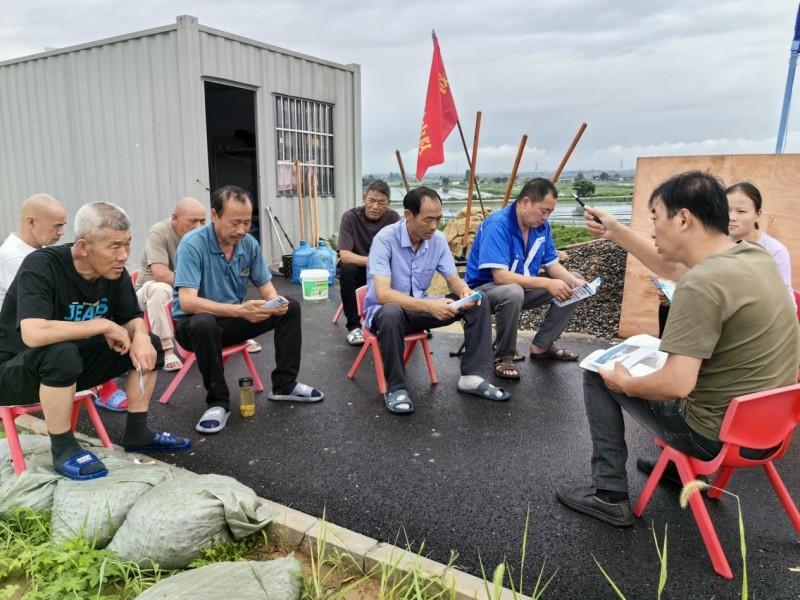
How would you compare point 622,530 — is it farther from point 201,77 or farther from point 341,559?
point 201,77

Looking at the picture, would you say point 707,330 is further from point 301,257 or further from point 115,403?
point 301,257

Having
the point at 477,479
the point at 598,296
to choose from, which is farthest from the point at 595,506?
the point at 598,296

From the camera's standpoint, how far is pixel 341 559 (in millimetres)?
2006

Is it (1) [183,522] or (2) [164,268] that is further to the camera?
(2) [164,268]

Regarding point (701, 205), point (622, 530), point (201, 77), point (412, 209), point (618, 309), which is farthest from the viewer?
point (201, 77)

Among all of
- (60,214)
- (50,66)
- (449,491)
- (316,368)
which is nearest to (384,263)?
(316,368)

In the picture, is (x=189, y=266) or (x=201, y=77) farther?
(x=201, y=77)

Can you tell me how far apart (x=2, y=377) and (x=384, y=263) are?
7.30ft

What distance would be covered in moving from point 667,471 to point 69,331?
2920 mm

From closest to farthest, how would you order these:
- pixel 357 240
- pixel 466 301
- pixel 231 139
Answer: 1. pixel 466 301
2. pixel 357 240
3. pixel 231 139

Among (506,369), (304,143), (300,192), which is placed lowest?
(506,369)

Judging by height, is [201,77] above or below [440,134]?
above

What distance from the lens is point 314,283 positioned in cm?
686

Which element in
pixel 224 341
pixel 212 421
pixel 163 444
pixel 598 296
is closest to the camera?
pixel 163 444
